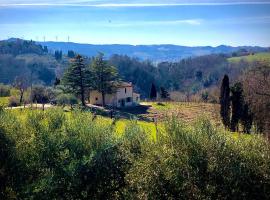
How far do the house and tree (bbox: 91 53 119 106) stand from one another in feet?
9.14

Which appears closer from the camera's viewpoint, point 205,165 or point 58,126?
point 205,165

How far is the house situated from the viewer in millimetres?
70125

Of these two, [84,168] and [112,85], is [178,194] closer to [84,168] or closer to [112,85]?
[84,168]

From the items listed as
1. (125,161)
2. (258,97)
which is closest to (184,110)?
(258,97)

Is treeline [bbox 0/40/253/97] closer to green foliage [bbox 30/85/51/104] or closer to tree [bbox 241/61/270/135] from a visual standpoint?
green foliage [bbox 30/85/51/104]

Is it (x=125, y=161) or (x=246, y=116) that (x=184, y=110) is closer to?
(x=246, y=116)

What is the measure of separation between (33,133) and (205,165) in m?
11.3

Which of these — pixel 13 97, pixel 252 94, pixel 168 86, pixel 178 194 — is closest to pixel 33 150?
pixel 178 194

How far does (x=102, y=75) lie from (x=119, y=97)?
6749 millimetres

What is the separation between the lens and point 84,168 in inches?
901

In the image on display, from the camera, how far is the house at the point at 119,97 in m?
70.1

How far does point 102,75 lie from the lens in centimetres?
6650

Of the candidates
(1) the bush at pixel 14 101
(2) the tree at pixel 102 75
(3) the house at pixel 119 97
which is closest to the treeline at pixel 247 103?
(2) the tree at pixel 102 75

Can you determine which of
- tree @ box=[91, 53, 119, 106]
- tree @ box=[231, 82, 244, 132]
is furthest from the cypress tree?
tree @ box=[91, 53, 119, 106]
